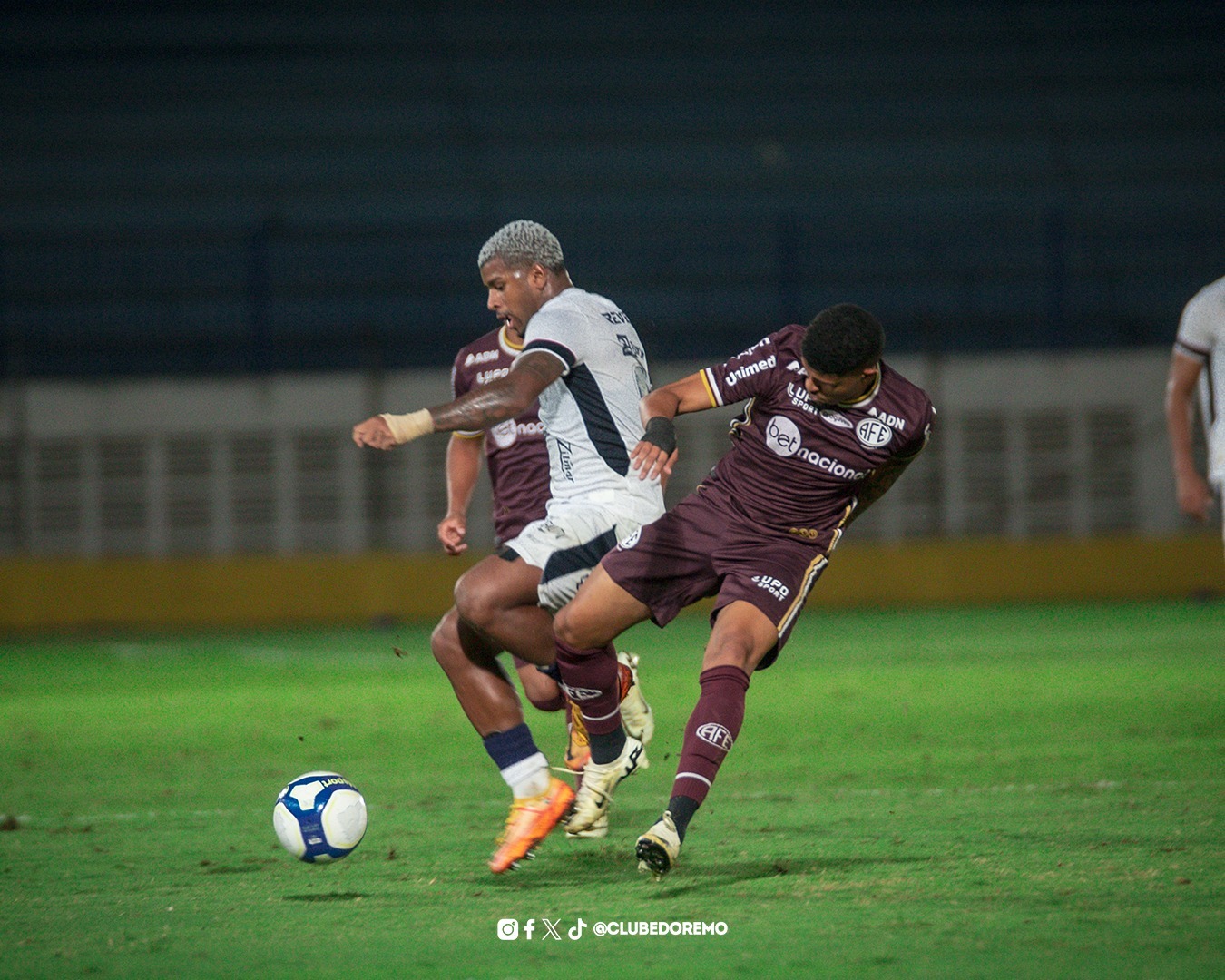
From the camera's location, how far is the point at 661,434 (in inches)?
205

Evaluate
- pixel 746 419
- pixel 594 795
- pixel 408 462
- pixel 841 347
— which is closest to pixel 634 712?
pixel 594 795

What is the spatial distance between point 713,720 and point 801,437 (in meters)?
1.04

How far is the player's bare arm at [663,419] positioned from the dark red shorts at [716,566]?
9.5 inches

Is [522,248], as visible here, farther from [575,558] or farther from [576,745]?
[576,745]

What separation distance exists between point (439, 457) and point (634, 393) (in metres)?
13.4

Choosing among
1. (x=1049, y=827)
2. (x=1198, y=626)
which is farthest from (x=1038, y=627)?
(x=1049, y=827)

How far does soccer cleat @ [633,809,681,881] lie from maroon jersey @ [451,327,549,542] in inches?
95.9

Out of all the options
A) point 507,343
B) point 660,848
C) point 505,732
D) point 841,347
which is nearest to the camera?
point 660,848

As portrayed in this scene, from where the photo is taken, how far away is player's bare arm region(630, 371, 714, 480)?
5.17 metres

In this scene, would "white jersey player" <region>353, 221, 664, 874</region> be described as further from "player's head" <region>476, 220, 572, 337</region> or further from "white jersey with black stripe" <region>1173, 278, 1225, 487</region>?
"white jersey with black stripe" <region>1173, 278, 1225, 487</region>

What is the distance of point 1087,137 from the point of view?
23578mm

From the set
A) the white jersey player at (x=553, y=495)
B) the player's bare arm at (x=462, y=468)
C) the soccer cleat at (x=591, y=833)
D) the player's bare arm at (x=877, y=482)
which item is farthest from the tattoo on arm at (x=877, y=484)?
the player's bare arm at (x=462, y=468)

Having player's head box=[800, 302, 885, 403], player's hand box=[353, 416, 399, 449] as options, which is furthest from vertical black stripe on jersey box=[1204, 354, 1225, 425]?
player's hand box=[353, 416, 399, 449]

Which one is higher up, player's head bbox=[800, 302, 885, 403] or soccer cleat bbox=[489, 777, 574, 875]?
player's head bbox=[800, 302, 885, 403]
